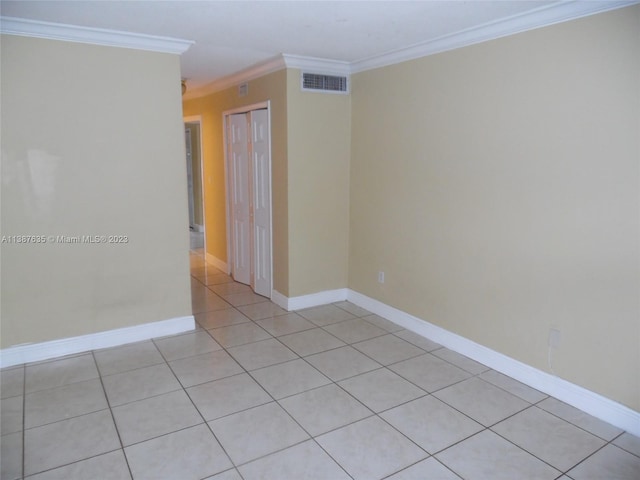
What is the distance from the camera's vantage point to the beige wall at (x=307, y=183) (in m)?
4.24

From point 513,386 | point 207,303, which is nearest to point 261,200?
point 207,303

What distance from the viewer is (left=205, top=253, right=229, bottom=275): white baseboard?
5.96 m

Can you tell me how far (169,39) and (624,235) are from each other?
134 inches

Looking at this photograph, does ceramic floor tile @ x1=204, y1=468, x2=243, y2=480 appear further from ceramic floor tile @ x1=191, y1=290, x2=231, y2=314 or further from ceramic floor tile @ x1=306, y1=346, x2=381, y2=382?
ceramic floor tile @ x1=191, y1=290, x2=231, y2=314

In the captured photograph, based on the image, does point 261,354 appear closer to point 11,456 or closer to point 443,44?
point 11,456

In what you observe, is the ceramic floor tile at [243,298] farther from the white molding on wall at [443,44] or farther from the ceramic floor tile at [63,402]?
the white molding on wall at [443,44]

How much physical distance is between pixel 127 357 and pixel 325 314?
1856mm

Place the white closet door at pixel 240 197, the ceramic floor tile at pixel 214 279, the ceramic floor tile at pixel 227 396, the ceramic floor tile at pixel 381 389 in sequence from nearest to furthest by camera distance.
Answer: the ceramic floor tile at pixel 227 396 < the ceramic floor tile at pixel 381 389 < the white closet door at pixel 240 197 < the ceramic floor tile at pixel 214 279

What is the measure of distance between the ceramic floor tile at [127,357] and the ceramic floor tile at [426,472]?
6.72 feet

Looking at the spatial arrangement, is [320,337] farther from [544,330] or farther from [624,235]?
[624,235]

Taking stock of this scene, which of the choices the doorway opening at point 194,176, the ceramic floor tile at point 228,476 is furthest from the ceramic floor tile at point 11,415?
the doorway opening at point 194,176

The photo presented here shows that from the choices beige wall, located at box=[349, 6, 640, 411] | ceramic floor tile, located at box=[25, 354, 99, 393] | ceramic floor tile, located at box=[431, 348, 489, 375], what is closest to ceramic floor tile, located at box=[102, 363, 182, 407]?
ceramic floor tile, located at box=[25, 354, 99, 393]

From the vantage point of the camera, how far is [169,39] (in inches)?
135

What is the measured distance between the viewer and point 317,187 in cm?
445
